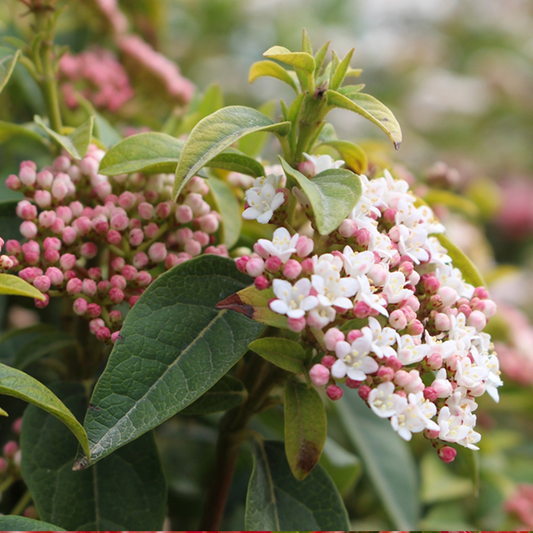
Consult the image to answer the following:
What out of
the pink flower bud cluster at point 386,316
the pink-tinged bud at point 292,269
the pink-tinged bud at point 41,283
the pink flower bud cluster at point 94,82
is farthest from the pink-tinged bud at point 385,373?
the pink flower bud cluster at point 94,82

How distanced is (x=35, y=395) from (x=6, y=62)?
379 millimetres

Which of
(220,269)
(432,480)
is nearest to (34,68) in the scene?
(220,269)

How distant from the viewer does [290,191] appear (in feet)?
1.79

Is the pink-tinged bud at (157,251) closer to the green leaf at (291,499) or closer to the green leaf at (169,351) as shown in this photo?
the green leaf at (169,351)

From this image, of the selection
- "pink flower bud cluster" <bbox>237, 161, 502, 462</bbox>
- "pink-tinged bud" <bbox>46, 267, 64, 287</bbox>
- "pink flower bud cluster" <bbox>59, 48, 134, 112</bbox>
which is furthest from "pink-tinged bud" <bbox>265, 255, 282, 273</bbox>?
"pink flower bud cluster" <bbox>59, 48, 134, 112</bbox>

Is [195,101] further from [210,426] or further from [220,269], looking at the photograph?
[210,426]

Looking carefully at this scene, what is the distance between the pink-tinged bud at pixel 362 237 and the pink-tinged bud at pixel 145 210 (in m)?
0.23

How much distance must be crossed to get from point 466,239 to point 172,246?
99cm

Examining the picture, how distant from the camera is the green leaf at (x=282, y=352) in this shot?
48 centimetres

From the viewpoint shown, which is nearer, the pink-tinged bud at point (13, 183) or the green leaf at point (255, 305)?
the green leaf at point (255, 305)

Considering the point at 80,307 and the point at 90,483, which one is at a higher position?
the point at 80,307

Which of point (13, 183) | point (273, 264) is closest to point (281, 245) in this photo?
point (273, 264)

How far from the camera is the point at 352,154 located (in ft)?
2.05

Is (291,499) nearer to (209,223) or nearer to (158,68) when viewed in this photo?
(209,223)
